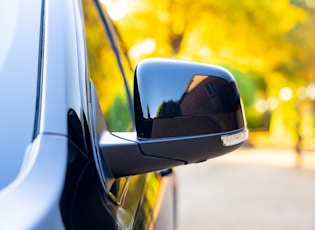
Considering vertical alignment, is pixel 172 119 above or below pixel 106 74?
below

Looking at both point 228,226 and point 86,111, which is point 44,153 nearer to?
point 86,111

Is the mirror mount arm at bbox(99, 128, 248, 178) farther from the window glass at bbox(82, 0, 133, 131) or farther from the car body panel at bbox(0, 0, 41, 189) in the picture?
the window glass at bbox(82, 0, 133, 131)

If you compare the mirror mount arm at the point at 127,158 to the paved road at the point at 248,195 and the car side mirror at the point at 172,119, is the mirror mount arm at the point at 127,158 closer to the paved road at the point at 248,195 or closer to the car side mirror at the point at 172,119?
the car side mirror at the point at 172,119

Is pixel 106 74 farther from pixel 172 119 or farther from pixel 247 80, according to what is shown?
pixel 247 80

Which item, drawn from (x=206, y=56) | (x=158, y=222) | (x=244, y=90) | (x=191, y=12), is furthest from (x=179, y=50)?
(x=158, y=222)

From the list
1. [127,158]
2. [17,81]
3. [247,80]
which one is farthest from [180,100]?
[247,80]

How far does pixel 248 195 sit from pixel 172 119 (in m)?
5.87

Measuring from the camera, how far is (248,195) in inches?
263

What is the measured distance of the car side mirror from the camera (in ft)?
3.39

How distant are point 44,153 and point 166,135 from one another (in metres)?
0.27

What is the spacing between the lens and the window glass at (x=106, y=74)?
Answer: 1.48 m

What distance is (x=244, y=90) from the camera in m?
15.3

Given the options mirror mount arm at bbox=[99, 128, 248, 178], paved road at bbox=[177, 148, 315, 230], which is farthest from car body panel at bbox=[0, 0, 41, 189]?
paved road at bbox=[177, 148, 315, 230]

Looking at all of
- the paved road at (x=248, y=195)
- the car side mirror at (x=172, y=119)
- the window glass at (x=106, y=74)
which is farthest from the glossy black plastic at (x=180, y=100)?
the paved road at (x=248, y=195)
